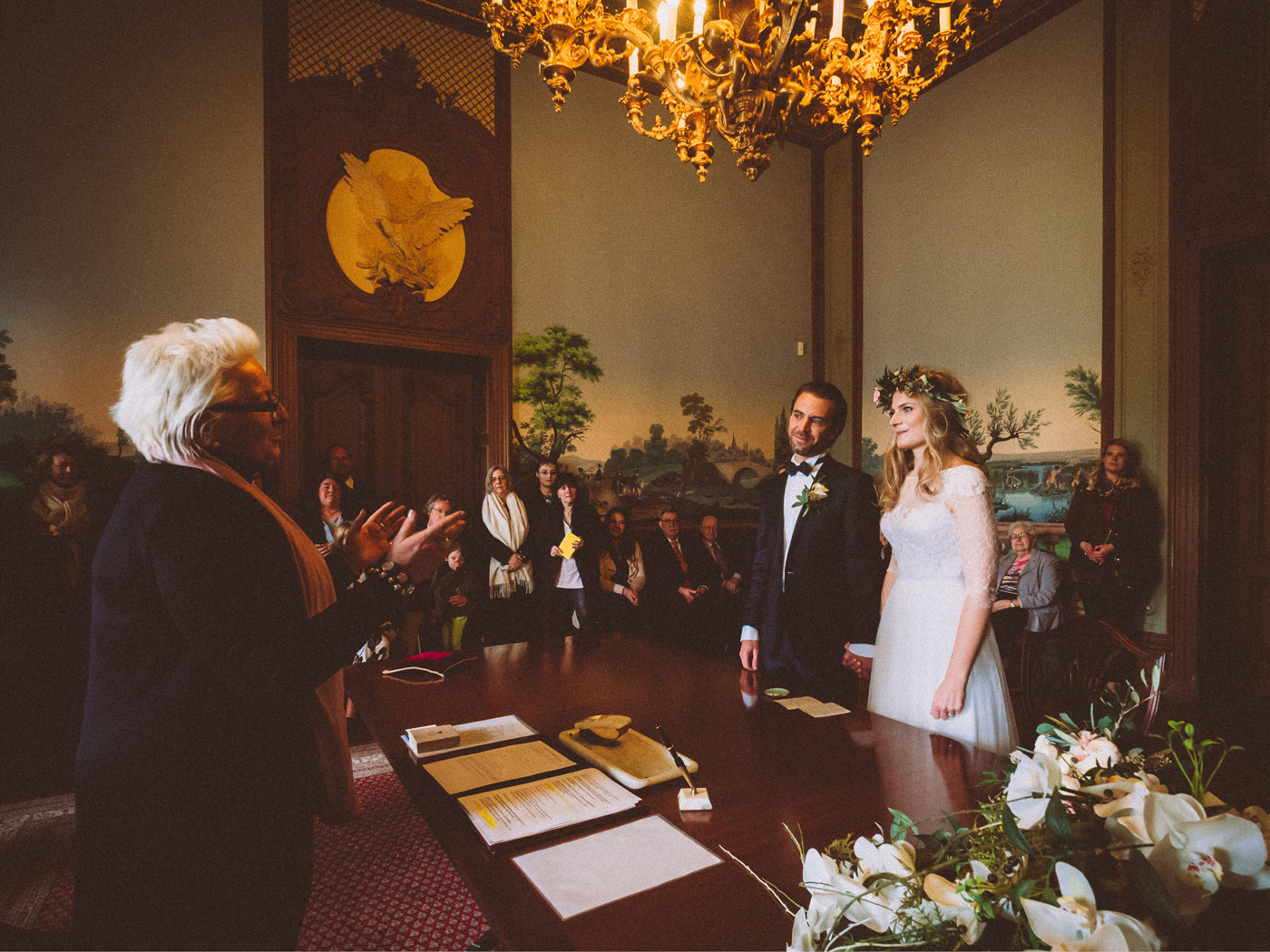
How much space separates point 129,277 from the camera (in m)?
4.46

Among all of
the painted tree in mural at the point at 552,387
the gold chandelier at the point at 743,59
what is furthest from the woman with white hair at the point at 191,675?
the painted tree in mural at the point at 552,387

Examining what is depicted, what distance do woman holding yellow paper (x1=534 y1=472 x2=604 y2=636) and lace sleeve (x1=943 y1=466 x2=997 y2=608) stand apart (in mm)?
3406

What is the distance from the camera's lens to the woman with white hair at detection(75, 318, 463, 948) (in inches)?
45.8

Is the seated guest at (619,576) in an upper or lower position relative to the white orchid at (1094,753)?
lower

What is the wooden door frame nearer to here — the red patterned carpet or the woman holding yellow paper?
the woman holding yellow paper

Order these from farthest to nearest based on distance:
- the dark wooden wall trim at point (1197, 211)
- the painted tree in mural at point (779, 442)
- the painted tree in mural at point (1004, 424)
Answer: the painted tree in mural at point (779, 442) < the painted tree in mural at point (1004, 424) < the dark wooden wall trim at point (1197, 211)

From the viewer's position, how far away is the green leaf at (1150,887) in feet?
1.53

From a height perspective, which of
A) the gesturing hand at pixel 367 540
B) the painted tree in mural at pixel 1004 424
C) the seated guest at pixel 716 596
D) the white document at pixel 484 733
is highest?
the painted tree in mural at pixel 1004 424

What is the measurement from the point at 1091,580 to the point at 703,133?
4346mm

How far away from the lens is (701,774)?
1.39 metres

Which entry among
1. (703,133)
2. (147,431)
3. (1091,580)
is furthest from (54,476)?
(1091,580)

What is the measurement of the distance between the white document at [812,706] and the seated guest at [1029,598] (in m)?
2.83

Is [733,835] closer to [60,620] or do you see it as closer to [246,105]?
[60,620]

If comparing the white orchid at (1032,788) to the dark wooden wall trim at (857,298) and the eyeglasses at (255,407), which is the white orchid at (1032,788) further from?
the dark wooden wall trim at (857,298)
